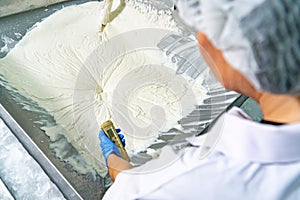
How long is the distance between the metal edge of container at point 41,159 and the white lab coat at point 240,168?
401 mm

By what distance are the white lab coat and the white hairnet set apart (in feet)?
0.26

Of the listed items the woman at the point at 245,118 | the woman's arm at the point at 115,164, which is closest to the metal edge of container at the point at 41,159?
the woman's arm at the point at 115,164

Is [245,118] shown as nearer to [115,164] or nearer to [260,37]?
[260,37]

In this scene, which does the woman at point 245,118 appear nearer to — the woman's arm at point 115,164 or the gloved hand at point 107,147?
the woman's arm at point 115,164

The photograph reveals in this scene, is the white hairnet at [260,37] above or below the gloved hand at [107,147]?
above

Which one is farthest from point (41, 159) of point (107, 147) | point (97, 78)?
point (97, 78)

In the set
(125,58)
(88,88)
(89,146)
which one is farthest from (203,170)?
(125,58)

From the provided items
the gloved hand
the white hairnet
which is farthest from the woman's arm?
the white hairnet

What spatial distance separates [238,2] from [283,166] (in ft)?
0.85

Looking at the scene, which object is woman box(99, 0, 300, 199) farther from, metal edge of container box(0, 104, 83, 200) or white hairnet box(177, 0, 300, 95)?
metal edge of container box(0, 104, 83, 200)

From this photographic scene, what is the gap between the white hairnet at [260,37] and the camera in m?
0.44

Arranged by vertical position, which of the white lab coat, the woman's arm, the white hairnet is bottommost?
the woman's arm

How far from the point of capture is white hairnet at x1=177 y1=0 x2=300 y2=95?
1.43 ft

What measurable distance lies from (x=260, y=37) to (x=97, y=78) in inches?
42.2
